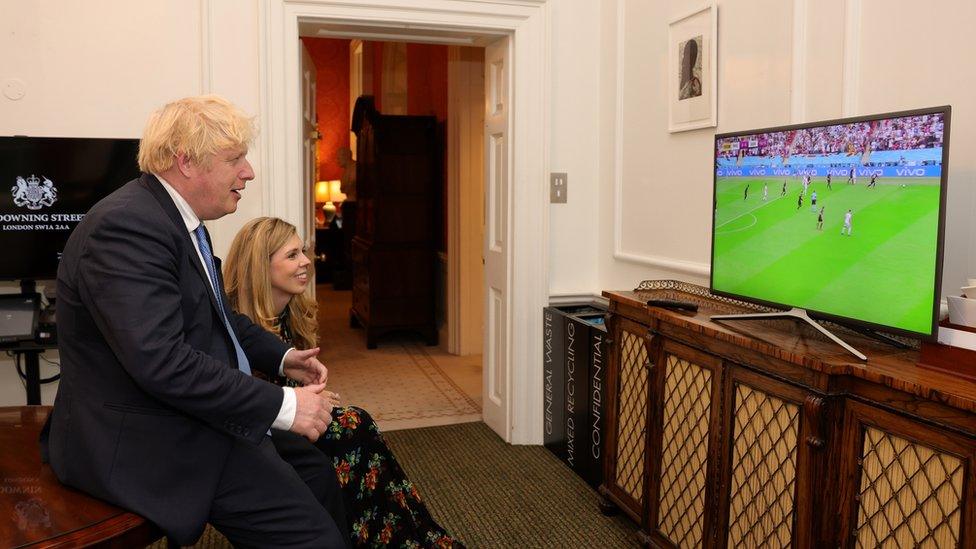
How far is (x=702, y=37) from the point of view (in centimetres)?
344

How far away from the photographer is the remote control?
113 inches

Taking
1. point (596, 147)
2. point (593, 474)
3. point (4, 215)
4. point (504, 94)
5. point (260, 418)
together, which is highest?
point (504, 94)

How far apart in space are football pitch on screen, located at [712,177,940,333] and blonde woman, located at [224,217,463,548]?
1307 mm

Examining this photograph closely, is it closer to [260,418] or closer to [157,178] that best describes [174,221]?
[157,178]

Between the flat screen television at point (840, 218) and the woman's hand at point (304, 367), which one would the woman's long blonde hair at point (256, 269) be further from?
the flat screen television at point (840, 218)

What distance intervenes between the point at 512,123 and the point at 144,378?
116 inches

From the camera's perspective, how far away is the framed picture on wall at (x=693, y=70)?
3381mm

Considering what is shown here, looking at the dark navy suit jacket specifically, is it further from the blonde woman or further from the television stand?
the television stand

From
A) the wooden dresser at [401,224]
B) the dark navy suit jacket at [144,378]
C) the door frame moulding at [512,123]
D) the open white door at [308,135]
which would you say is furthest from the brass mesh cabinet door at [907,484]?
the wooden dresser at [401,224]

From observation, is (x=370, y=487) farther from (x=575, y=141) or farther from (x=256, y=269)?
(x=575, y=141)

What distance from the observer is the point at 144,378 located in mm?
1646

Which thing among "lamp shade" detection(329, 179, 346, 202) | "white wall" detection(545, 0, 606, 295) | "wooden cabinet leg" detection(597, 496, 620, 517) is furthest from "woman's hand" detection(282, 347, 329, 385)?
"lamp shade" detection(329, 179, 346, 202)

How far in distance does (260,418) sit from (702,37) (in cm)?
253

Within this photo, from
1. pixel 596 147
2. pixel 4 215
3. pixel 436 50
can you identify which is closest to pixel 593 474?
pixel 596 147
